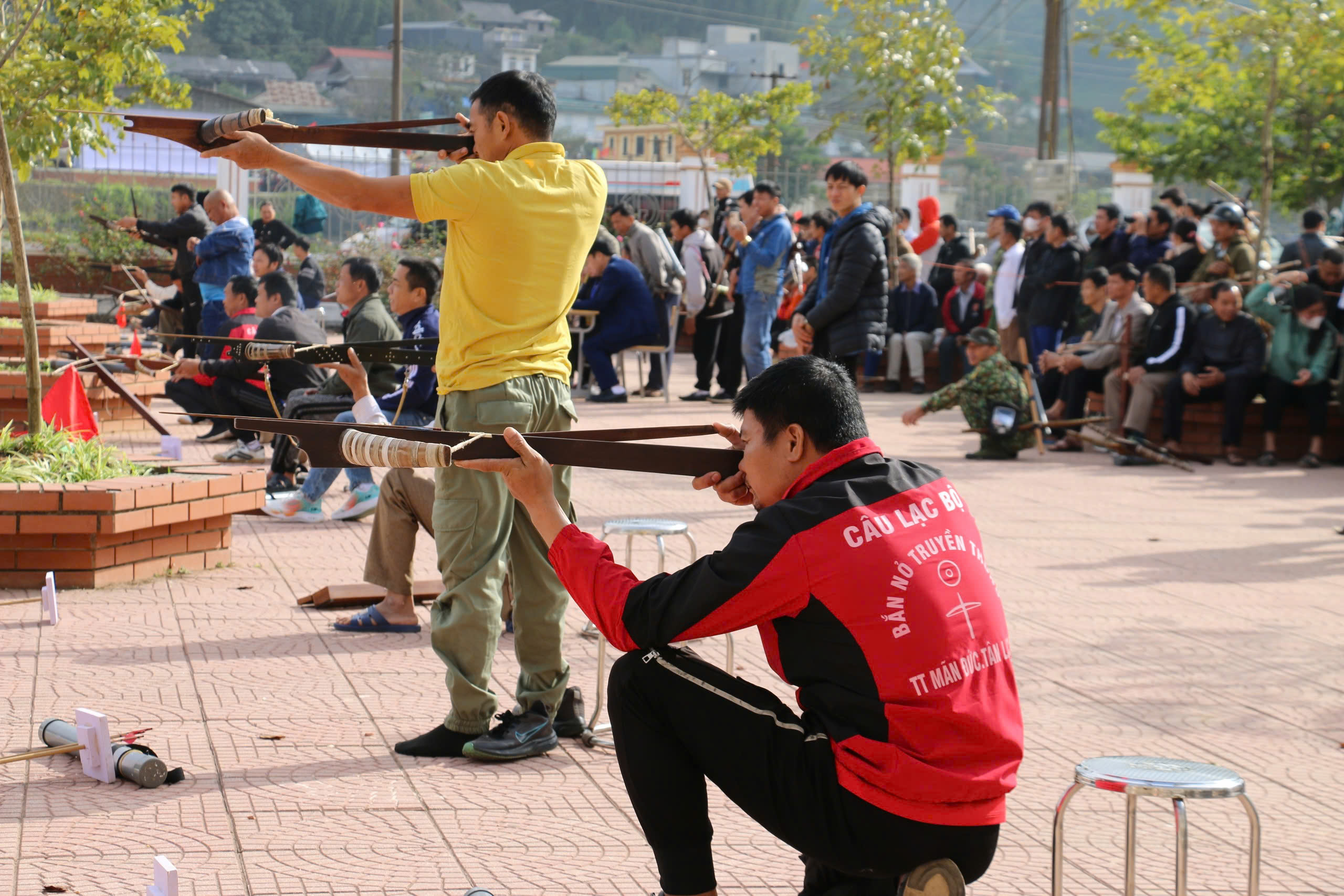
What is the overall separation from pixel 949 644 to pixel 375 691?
114 inches

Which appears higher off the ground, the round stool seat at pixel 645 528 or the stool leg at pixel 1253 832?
the round stool seat at pixel 645 528

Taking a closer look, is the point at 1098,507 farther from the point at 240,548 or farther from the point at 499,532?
the point at 499,532

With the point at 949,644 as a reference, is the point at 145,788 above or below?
below

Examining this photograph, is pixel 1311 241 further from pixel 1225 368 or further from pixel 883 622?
pixel 883 622

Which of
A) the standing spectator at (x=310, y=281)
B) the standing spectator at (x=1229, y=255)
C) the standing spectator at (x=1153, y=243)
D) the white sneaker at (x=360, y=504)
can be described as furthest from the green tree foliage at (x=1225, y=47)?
the white sneaker at (x=360, y=504)

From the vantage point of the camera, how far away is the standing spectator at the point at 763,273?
14.1 metres

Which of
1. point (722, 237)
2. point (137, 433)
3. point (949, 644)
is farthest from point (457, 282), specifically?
point (722, 237)

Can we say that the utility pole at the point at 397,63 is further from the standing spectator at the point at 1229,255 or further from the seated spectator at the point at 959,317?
the standing spectator at the point at 1229,255

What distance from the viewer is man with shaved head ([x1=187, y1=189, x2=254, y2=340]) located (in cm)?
1279

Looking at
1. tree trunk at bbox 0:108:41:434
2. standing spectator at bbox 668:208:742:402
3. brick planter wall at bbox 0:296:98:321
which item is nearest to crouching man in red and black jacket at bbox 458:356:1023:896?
tree trunk at bbox 0:108:41:434

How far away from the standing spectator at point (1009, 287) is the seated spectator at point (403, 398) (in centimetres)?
852

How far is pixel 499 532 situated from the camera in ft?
15.0

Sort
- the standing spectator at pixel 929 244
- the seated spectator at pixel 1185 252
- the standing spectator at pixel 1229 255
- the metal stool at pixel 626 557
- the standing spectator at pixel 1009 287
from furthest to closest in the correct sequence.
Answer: the standing spectator at pixel 929 244, the standing spectator at pixel 1009 287, the seated spectator at pixel 1185 252, the standing spectator at pixel 1229 255, the metal stool at pixel 626 557

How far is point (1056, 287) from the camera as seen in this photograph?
14367 mm
